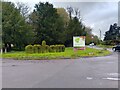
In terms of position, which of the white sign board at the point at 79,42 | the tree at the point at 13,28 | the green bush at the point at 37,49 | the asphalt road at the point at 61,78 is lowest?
the asphalt road at the point at 61,78

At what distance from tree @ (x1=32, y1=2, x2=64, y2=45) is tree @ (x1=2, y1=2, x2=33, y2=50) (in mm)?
6411

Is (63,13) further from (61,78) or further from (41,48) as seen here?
(61,78)

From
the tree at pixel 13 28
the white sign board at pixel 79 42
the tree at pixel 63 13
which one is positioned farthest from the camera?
the tree at pixel 63 13

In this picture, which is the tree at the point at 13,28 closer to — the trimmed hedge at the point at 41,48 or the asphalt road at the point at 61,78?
the trimmed hedge at the point at 41,48

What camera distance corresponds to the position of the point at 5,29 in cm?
4859

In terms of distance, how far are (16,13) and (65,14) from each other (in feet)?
85.2

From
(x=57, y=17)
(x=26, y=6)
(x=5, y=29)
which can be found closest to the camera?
(x=5, y=29)

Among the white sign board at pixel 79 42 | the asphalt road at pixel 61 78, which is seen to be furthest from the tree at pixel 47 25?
the asphalt road at pixel 61 78

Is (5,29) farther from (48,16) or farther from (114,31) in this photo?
(114,31)

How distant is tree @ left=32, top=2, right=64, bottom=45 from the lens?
5931 cm

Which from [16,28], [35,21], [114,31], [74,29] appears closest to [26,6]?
[35,21]

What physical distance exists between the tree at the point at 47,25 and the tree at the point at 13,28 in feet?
21.0

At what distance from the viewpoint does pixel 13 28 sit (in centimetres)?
4903

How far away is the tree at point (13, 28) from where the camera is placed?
48625 millimetres
